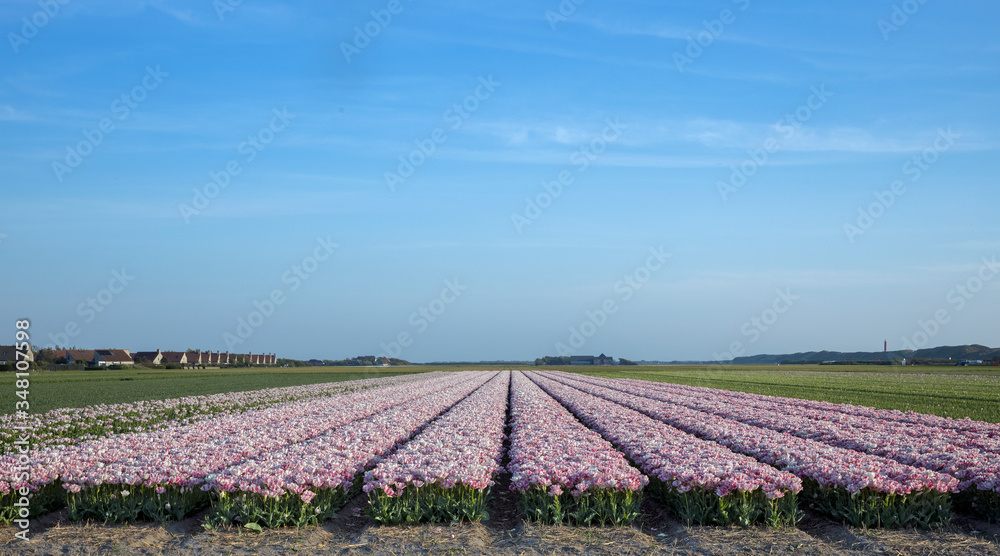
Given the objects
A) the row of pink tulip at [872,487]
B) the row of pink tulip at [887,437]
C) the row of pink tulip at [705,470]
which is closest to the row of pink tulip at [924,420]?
the row of pink tulip at [887,437]

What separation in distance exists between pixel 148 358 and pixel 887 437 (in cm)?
16749

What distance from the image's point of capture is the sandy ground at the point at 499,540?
766 cm

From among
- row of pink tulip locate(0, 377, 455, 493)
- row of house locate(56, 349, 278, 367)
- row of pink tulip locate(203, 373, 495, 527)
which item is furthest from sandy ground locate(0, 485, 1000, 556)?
row of house locate(56, 349, 278, 367)

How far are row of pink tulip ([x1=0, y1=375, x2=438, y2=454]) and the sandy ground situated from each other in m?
8.97

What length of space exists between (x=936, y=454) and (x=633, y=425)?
6649mm

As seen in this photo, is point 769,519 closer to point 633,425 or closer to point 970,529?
Result: point 970,529

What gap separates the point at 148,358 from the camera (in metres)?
153

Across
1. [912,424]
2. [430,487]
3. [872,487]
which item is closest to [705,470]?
[872,487]

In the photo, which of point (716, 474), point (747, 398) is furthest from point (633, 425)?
point (747, 398)

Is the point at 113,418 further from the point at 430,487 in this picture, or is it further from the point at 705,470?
the point at 705,470

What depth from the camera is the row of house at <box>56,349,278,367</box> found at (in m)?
116

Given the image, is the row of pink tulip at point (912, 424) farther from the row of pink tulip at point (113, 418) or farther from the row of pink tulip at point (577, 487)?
the row of pink tulip at point (113, 418)

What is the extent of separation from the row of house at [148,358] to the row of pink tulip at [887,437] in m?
111

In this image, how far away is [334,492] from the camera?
9.49m
